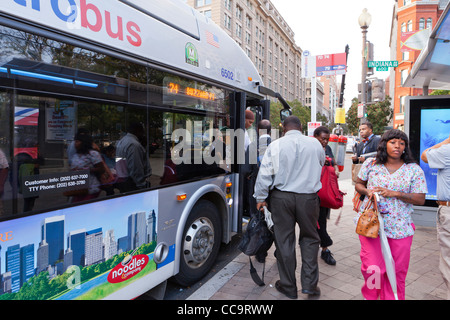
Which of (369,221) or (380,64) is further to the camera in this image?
(380,64)

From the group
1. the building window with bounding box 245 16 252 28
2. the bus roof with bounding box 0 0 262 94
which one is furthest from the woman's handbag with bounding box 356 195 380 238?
the building window with bounding box 245 16 252 28

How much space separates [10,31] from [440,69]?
5.67 meters

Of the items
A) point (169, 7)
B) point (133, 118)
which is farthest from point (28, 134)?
point (169, 7)

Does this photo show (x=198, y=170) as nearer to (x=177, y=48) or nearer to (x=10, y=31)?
(x=177, y=48)

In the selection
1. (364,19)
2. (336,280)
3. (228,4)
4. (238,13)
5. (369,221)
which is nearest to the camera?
(369,221)

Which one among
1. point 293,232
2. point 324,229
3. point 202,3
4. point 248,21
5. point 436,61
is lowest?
point 324,229

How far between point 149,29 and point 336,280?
3506 mm

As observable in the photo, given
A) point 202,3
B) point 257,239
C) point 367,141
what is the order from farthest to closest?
point 202,3 < point 367,141 < point 257,239

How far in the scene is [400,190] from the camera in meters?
2.76

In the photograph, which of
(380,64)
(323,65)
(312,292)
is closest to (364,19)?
(380,64)

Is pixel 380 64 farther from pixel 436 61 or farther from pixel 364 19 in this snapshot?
pixel 436 61

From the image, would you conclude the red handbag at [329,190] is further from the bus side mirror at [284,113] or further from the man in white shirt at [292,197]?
the bus side mirror at [284,113]

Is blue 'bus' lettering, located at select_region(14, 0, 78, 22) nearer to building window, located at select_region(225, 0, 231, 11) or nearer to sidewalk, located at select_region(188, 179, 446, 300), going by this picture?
sidewalk, located at select_region(188, 179, 446, 300)

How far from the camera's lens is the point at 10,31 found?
6.08 feet
